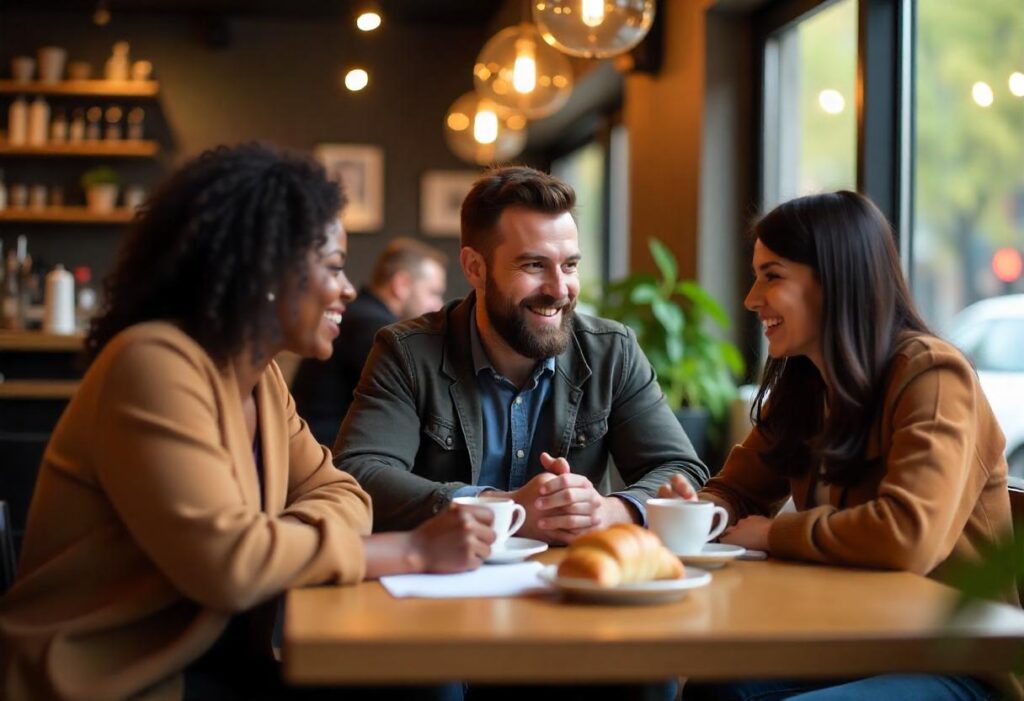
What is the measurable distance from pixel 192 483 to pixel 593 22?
2.26m

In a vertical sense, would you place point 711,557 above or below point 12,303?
below

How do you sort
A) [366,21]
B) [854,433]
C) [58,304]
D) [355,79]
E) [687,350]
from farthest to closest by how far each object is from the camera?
[58,304]
[687,350]
[355,79]
[366,21]
[854,433]

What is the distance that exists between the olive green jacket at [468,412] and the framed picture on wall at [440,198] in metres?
6.37

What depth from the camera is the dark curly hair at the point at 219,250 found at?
1617 millimetres

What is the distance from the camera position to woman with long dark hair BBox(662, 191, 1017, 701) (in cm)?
173

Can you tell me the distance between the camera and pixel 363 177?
884 cm

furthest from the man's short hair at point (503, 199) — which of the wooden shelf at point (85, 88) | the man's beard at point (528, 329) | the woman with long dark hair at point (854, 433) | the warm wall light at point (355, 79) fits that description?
the wooden shelf at point (85, 88)

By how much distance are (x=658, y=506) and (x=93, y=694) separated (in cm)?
76

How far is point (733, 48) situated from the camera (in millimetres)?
4824

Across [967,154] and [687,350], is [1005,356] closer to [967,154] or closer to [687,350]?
[967,154]

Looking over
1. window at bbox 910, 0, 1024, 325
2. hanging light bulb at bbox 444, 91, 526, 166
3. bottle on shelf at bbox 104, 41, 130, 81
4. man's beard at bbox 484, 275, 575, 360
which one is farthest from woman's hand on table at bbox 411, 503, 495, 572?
bottle on shelf at bbox 104, 41, 130, 81

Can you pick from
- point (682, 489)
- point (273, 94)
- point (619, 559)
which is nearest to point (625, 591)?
point (619, 559)

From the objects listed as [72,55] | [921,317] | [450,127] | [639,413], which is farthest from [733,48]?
[72,55]

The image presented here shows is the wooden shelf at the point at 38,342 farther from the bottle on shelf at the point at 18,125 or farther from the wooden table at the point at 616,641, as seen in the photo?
the wooden table at the point at 616,641
